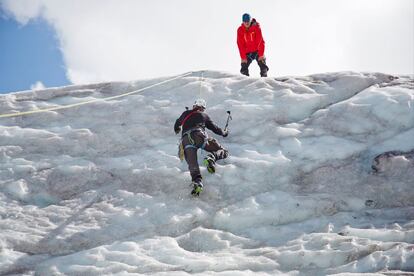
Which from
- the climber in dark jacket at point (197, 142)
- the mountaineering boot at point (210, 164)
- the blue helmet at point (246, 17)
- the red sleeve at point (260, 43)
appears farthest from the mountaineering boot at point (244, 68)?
the mountaineering boot at point (210, 164)

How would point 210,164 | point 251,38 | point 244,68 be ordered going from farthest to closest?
point 244,68
point 251,38
point 210,164

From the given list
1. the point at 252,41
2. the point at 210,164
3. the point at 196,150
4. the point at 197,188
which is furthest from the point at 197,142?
the point at 252,41

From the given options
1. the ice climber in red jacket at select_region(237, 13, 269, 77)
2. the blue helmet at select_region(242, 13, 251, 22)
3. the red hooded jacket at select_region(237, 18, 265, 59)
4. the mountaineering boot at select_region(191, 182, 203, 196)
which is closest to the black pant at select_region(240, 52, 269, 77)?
the ice climber in red jacket at select_region(237, 13, 269, 77)

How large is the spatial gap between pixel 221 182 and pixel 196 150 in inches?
29.1

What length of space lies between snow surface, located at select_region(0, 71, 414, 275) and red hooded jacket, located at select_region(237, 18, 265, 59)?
2.16 metres

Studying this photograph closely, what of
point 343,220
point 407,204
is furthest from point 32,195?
point 407,204

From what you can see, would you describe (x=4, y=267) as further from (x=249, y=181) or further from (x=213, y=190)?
(x=249, y=181)

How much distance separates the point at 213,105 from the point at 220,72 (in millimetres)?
1741

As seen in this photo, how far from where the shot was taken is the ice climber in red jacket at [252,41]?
1380cm

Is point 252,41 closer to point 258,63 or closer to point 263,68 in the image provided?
point 258,63

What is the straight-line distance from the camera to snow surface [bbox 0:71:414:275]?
6578 mm

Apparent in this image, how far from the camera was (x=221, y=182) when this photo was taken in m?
8.57

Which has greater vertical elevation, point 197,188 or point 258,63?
point 258,63

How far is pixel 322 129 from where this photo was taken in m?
9.73
